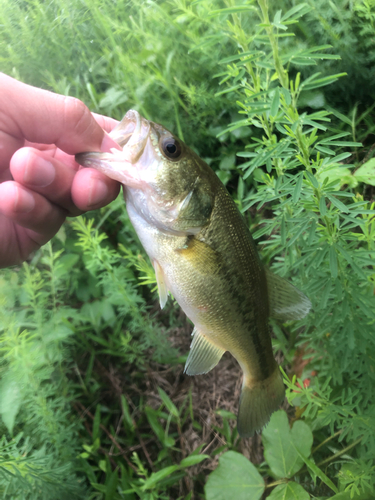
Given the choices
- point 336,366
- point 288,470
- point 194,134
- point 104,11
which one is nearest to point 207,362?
point 336,366

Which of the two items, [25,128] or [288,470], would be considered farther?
[288,470]

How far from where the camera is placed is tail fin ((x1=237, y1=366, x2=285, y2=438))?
1.57 m

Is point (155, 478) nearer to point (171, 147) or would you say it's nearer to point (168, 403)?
point (168, 403)

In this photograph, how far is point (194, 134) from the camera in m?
2.52

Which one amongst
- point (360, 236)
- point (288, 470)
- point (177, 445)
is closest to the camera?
point (360, 236)

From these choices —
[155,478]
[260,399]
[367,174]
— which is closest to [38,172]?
[260,399]

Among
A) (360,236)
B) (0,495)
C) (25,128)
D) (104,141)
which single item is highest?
(25,128)

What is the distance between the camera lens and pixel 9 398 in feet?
6.25

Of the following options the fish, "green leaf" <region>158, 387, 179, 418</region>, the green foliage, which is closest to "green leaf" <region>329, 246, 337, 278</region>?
the green foliage

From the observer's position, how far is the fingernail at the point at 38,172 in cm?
117

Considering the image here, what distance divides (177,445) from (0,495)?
1.12 meters

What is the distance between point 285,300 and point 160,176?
77 centimetres

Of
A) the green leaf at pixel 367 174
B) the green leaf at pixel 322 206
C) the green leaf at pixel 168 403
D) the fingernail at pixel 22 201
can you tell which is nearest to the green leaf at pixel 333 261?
the green leaf at pixel 322 206

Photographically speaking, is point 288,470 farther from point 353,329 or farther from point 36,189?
point 36,189
